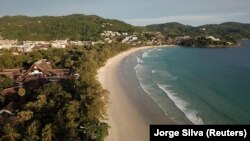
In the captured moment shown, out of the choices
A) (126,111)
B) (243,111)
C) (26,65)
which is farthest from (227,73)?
(26,65)

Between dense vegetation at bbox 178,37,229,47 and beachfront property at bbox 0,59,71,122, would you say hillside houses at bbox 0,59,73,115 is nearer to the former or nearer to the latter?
beachfront property at bbox 0,59,71,122

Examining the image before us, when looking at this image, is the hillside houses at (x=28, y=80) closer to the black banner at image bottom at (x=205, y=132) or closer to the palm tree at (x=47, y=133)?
the palm tree at (x=47, y=133)

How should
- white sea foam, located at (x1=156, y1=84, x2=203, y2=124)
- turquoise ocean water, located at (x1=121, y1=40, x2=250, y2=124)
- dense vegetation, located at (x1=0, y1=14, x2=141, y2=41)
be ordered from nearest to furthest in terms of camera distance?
white sea foam, located at (x1=156, y1=84, x2=203, y2=124) < turquoise ocean water, located at (x1=121, y1=40, x2=250, y2=124) < dense vegetation, located at (x1=0, y1=14, x2=141, y2=41)

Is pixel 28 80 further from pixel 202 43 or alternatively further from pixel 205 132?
pixel 202 43

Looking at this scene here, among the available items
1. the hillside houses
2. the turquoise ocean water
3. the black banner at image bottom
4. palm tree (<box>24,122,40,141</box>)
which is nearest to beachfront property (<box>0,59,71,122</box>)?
the hillside houses

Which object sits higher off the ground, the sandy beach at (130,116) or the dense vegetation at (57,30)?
the dense vegetation at (57,30)

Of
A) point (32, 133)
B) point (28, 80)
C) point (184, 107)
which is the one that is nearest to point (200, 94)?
point (184, 107)

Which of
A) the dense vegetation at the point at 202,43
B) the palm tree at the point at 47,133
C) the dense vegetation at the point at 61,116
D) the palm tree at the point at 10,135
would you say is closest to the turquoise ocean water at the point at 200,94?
Result: the dense vegetation at the point at 61,116

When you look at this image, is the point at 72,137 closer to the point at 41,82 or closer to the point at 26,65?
the point at 41,82

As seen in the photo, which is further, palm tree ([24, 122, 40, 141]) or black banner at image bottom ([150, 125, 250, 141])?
palm tree ([24, 122, 40, 141])
